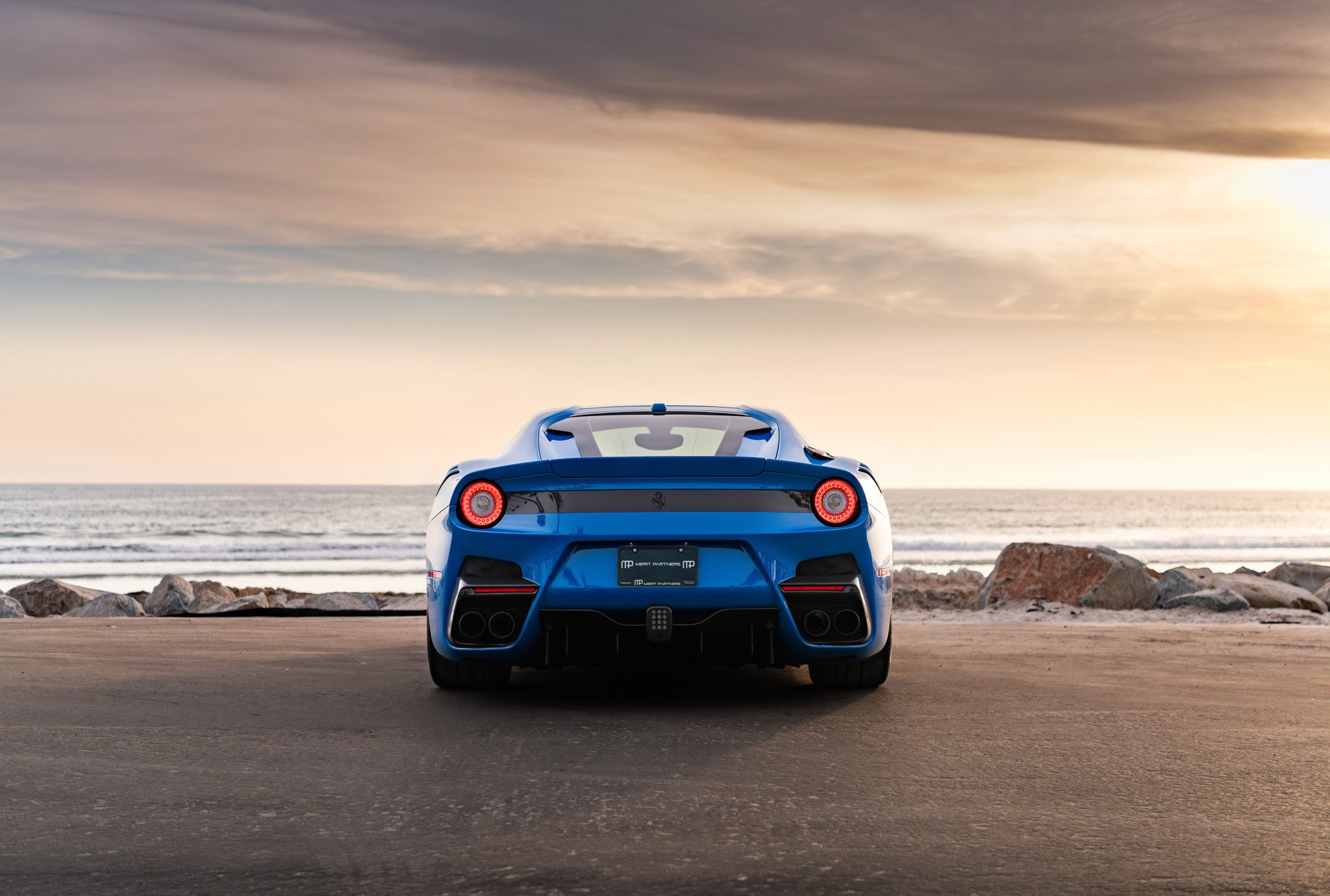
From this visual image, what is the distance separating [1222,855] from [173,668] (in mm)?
5773

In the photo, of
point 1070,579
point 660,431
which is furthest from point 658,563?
point 1070,579

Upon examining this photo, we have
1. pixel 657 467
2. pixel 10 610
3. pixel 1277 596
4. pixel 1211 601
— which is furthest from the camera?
pixel 10 610

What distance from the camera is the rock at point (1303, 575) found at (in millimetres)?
17172

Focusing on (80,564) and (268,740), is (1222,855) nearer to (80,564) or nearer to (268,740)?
(268,740)


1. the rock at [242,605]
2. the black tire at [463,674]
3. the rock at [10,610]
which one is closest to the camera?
the black tire at [463,674]

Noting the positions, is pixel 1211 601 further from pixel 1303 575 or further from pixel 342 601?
pixel 342 601

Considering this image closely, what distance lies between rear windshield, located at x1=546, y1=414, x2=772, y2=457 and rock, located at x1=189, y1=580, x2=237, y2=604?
10.9m

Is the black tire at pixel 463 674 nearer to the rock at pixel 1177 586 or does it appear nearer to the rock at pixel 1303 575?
the rock at pixel 1177 586

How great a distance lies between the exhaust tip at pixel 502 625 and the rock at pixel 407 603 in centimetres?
829

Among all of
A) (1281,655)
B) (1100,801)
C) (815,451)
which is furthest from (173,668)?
(1281,655)

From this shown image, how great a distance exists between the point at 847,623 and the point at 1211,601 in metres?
7.87

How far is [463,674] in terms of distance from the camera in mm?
5848

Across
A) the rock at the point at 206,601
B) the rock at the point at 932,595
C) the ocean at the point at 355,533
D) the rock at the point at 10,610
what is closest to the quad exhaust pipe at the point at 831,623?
the rock at the point at 932,595

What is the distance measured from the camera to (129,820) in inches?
134
